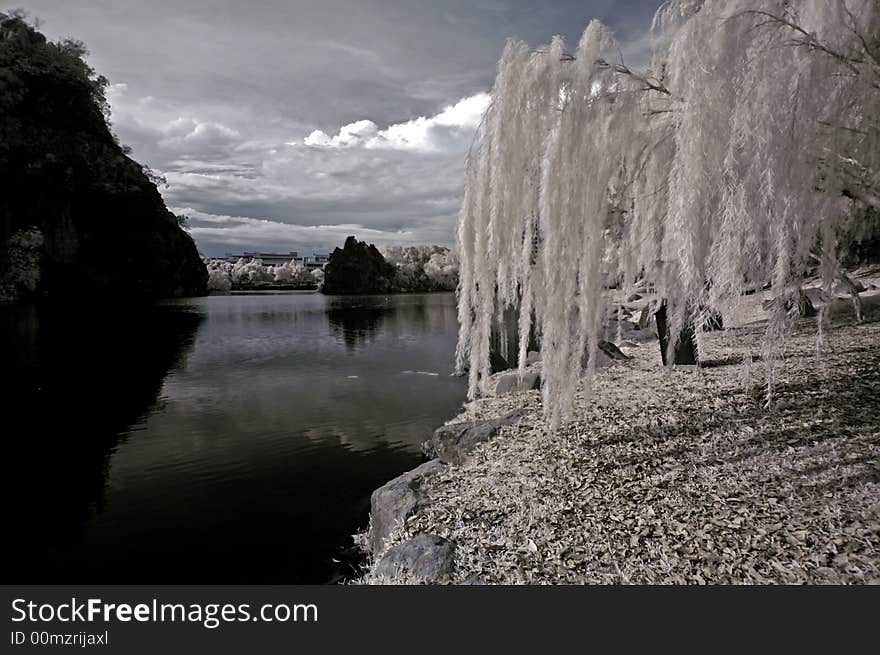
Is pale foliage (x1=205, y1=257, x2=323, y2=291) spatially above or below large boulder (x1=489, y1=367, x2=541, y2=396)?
above

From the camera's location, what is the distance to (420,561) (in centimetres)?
402

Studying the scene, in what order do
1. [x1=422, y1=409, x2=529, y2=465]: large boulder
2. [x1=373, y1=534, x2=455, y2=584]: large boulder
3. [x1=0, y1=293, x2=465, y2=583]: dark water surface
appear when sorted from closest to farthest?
[x1=373, y1=534, x2=455, y2=584]: large boulder → [x1=0, y1=293, x2=465, y2=583]: dark water surface → [x1=422, y1=409, x2=529, y2=465]: large boulder

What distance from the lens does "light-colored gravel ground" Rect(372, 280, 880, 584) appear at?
3424 millimetres

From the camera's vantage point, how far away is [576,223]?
4.20 metres

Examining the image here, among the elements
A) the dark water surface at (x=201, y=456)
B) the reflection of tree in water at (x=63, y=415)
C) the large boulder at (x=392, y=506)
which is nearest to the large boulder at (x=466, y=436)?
the large boulder at (x=392, y=506)

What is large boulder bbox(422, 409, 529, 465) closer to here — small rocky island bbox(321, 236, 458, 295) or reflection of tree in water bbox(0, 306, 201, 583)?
reflection of tree in water bbox(0, 306, 201, 583)

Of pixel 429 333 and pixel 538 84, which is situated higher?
pixel 538 84

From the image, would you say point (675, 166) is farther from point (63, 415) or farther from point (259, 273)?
point (259, 273)

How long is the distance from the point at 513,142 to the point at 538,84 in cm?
A: 56

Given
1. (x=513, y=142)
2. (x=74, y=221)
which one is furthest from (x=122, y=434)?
(x=74, y=221)

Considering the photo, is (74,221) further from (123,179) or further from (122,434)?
(122,434)

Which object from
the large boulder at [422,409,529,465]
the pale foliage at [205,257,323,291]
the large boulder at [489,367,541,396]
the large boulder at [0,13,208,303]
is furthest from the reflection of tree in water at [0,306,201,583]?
the pale foliage at [205,257,323,291]

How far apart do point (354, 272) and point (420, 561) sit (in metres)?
105

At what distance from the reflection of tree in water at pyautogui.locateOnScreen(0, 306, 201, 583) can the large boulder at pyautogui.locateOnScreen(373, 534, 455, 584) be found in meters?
4.45
